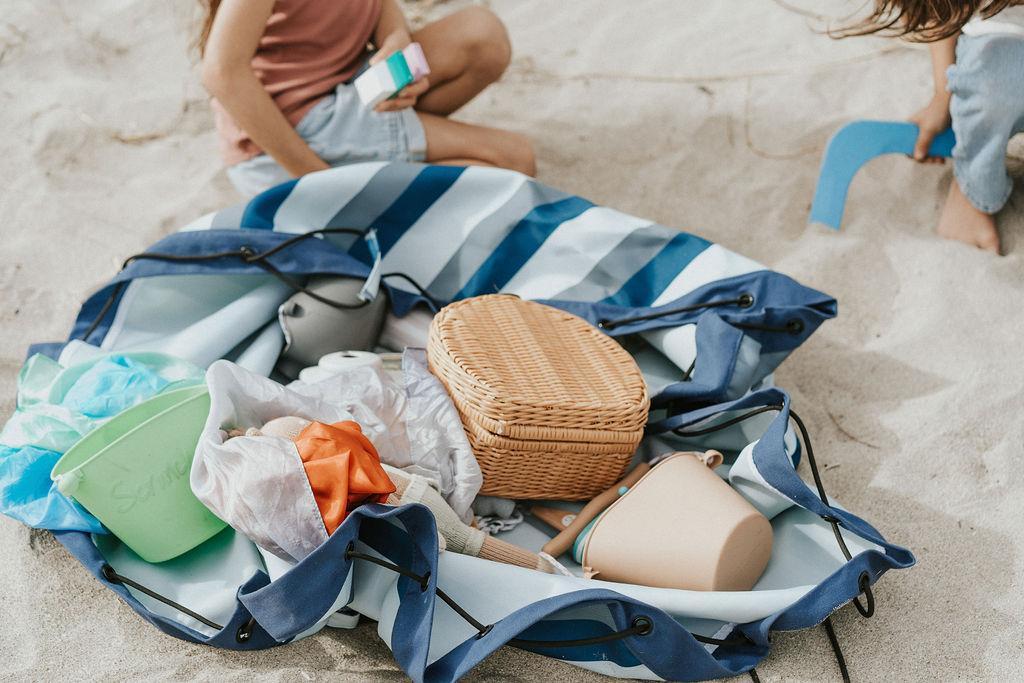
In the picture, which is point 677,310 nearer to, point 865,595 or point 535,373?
point 535,373

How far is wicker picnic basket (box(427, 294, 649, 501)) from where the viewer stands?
126 cm

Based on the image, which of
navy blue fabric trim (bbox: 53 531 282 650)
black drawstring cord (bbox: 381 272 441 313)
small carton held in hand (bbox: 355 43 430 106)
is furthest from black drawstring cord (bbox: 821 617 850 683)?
small carton held in hand (bbox: 355 43 430 106)

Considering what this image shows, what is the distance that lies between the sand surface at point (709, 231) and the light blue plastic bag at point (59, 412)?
0.08 meters

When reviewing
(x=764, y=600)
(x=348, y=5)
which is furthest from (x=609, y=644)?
(x=348, y=5)

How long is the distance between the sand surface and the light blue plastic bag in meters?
0.08

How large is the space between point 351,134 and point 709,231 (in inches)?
27.0

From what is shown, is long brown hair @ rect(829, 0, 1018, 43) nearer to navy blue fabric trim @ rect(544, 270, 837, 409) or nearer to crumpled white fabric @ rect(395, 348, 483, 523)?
navy blue fabric trim @ rect(544, 270, 837, 409)

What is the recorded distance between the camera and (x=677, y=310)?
1501 millimetres

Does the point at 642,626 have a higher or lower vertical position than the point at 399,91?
lower

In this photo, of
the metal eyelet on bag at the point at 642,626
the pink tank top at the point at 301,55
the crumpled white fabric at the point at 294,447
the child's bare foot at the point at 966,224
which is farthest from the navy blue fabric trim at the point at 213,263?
the child's bare foot at the point at 966,224

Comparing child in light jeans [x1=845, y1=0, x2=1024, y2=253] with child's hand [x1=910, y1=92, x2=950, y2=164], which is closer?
child in light jeans [x1=845, y1=0, x2=1024, y2=253]

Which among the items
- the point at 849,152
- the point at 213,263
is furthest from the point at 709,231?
the point at 213,263

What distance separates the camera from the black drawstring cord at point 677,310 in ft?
4.86

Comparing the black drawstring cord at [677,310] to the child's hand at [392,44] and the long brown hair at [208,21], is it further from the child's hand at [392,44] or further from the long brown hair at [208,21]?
the long brown hair at [208,21]
